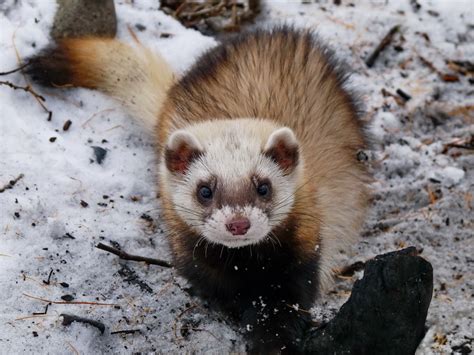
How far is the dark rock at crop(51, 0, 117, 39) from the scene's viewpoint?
407 cm

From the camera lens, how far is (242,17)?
4633mm

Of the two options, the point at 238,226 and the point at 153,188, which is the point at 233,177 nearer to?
the point at 238,226

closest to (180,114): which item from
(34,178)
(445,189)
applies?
(34,178)

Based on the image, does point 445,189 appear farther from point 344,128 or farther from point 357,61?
point 357,61

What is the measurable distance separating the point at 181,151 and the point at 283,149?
1.30 feet

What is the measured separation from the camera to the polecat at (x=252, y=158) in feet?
8.79

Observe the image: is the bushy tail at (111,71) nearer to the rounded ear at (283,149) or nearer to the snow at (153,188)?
the snow at (153,188)

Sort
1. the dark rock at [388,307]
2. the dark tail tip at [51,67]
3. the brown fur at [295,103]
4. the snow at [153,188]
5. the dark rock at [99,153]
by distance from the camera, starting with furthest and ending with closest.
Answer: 1. the dark tail tip at [51,67]
2. the dark rock at [99,153]
3. the brown fur at [295,103]
4. the snow at [153,188]
5. the dark rock at [388,307]

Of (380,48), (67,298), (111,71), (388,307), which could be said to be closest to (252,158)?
(388,307)

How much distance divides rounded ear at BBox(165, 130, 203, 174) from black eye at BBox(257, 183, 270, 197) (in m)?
0.28

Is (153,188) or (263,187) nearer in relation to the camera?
(263,187)

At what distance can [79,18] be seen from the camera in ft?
13.4

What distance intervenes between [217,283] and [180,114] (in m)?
0.89

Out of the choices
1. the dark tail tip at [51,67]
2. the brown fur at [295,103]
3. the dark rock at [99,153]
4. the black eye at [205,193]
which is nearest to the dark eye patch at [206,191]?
the black eye at [205,193]
